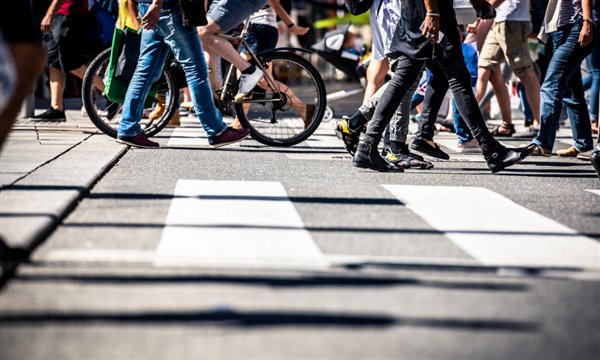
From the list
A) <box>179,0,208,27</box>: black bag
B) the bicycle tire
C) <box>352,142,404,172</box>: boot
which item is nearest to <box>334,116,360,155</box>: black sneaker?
<box>352,142,404,172</box>: boot

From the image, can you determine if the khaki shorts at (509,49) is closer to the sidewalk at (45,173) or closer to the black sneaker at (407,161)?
the black sneaker at (407,161)

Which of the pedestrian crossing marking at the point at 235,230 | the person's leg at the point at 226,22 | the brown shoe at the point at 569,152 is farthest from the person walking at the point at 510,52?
the pedestrian crossing marking at the point at 235,230

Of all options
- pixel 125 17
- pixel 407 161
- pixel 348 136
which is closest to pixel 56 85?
pixel 125 17

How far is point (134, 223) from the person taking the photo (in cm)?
540

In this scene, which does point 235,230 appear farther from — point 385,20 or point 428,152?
point 428,152

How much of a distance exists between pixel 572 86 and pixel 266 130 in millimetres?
2588

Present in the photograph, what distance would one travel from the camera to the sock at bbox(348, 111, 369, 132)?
8438 millimetres

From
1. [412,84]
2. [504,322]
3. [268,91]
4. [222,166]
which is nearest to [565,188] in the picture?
[412,84]

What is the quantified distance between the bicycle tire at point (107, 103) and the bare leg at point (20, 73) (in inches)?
202

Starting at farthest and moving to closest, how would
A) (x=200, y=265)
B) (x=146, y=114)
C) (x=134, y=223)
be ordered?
(x=146, y=114) < (x=134, y=223) < (x=200, y=265)

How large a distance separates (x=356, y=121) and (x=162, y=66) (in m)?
1.65

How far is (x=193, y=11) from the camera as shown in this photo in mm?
8445

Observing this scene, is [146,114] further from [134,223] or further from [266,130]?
[134,223]

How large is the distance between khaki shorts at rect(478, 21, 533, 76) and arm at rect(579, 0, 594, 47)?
79.1 inches
